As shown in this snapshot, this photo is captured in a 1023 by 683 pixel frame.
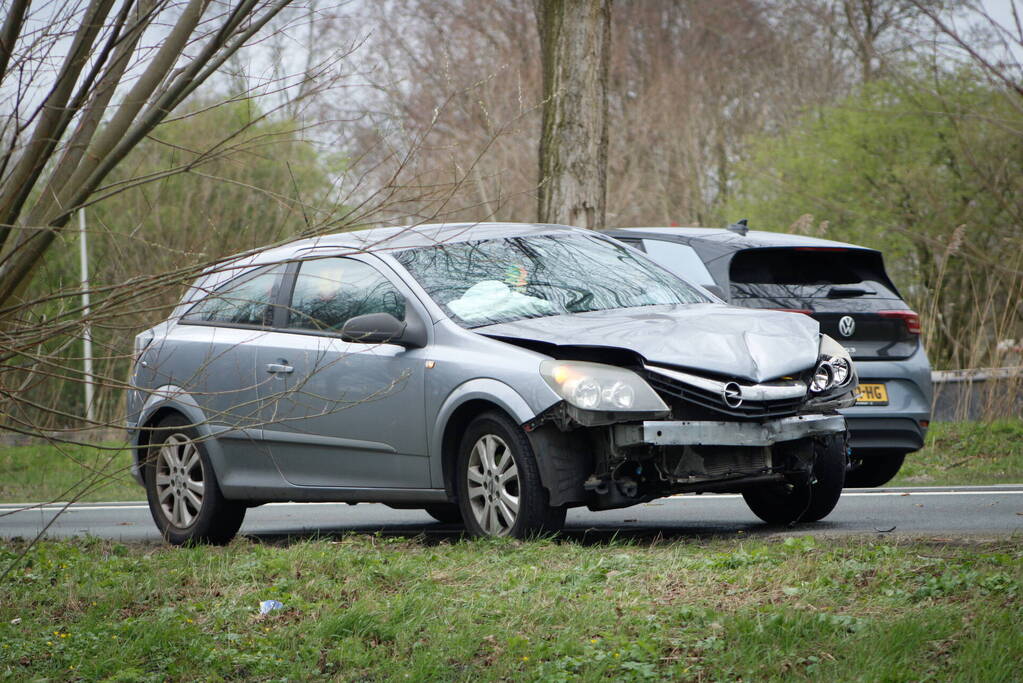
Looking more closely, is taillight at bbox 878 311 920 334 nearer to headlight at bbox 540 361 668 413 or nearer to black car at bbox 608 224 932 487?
black car at bbox 608 224 932 487

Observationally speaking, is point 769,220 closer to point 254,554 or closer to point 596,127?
point 596,127

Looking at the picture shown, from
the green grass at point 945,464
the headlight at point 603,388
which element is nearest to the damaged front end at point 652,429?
the headlight at point 603,388

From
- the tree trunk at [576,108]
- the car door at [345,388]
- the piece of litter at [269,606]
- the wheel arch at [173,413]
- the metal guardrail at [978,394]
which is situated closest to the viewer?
the piece of litter at [269,606]

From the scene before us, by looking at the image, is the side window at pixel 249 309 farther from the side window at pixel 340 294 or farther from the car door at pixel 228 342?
the side window at pixel 340 294

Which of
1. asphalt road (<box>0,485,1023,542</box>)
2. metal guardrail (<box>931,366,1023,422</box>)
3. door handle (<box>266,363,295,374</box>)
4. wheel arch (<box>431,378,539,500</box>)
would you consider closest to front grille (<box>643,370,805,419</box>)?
wheel arch (<box>431,378,539,500</box>)

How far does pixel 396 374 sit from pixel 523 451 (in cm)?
106

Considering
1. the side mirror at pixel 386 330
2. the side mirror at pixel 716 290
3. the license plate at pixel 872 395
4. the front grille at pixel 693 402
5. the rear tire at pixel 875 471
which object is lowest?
the rear tire at pixel 875 471

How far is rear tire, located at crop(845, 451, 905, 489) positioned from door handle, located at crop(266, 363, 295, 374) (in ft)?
13.6

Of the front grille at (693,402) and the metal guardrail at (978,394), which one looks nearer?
the front grille at (693,402)

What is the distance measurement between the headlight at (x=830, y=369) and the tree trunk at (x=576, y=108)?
246 inches

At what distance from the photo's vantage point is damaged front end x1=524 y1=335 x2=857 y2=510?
21.0 feet

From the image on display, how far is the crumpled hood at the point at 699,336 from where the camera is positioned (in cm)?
658

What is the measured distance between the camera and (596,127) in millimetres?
13453

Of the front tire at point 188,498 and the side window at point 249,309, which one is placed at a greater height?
the side window at point 249,309
